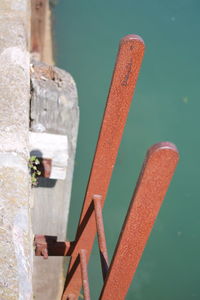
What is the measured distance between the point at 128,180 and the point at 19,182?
4065mm

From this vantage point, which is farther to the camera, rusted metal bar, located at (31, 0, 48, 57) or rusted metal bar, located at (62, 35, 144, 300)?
rusted metal bar, located at (31, 0, 48, 57)

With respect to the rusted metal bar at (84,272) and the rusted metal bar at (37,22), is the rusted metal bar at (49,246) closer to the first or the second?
the rusted metal bar at (84,272)

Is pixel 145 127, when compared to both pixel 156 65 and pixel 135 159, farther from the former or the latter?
pixel 156 65

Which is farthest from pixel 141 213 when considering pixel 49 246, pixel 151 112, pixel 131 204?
pixel 151 112

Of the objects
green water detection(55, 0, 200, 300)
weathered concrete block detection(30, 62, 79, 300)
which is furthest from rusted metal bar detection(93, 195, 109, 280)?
green water detection(55, 0, 200, 300)

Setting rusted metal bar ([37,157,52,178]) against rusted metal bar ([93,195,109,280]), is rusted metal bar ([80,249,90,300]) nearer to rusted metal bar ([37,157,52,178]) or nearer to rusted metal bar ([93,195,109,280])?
rusted metal bar ([93,195,109,280])

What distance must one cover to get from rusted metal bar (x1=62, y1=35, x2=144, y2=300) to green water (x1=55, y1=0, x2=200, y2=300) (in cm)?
233

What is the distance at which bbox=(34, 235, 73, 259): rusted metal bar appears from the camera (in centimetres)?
181

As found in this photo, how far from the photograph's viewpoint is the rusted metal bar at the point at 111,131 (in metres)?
1.45

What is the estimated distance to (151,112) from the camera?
601cm

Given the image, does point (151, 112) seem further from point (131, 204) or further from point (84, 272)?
point (131, 204)

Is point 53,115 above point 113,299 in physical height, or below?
above

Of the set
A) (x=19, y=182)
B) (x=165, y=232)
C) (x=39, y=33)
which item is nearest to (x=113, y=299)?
(x=19, y=182)

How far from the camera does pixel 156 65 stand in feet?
21.7
